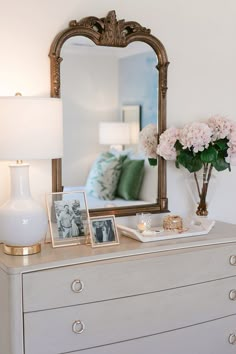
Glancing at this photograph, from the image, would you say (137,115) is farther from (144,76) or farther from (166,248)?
(166,248)

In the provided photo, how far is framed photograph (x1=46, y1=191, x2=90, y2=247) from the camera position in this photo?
243cm

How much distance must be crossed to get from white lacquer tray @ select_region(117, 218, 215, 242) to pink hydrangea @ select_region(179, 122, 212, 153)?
0.37 meters

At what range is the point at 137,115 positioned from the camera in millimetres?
2762

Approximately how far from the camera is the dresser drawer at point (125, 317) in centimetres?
214

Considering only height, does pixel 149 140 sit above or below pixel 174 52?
below

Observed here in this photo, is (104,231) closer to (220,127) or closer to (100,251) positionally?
(100,251)

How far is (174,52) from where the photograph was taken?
2.88 m

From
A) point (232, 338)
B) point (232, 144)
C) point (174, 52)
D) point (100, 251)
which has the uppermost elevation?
point (174, 52)

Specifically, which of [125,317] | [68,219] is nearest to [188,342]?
[125,317]

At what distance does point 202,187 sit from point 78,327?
1.09m

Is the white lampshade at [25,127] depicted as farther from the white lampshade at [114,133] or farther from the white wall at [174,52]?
the white lampshade at [114,133]

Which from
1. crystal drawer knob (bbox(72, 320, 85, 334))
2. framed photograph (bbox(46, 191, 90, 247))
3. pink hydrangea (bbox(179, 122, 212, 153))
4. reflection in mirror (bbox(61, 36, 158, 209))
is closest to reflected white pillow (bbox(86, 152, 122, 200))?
reflection in mirror (bbox(61, 36, 158, 209))

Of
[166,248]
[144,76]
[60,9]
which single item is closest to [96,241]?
[166,248]

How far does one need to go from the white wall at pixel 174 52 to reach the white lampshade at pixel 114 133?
30 centimetres
